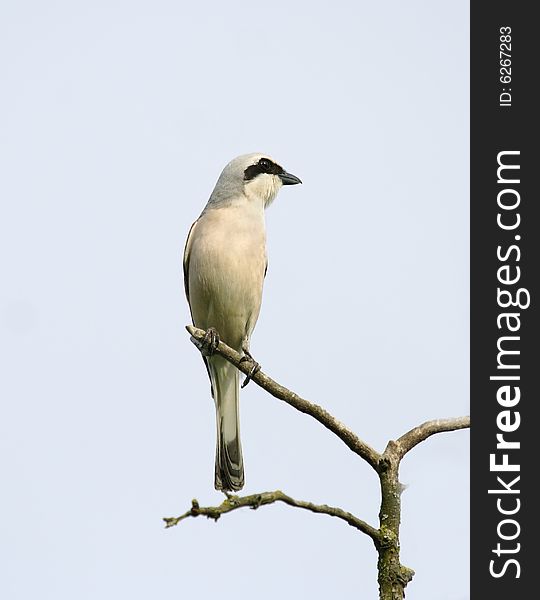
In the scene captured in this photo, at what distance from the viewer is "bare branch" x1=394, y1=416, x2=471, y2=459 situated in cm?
475

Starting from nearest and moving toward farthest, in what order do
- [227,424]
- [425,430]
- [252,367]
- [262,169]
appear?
A: 1. [425,430]
2. [252,367]
3. [227,424]
4. [262,169]

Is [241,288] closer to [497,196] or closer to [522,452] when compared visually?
[497,196]

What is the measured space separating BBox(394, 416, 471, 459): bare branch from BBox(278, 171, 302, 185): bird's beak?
154 inches

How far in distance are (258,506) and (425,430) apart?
1.28 meters

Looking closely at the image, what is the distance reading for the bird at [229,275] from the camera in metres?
7.38

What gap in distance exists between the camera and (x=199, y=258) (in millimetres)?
7441

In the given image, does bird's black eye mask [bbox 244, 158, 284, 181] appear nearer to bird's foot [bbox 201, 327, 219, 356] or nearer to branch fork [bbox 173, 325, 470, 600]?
bird's foot [bbox 201, 327, 219, 356]

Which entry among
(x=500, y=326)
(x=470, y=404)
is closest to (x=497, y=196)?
(x=500, y=326)

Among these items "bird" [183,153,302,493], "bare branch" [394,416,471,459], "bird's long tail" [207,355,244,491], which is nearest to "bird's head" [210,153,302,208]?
"bird" [183,153,302,493]

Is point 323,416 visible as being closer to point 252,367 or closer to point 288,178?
point 252,367

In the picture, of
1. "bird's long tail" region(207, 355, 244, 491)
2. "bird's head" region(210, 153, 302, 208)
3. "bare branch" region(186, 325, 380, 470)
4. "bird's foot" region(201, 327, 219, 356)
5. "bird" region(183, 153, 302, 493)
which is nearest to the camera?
"bare branch" region(186, 325, 380, 470)

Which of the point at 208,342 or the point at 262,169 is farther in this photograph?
the point at 262,169

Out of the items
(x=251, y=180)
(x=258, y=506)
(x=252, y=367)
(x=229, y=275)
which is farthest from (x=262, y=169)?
(x=258, y=506)

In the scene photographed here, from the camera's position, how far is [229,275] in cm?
735
